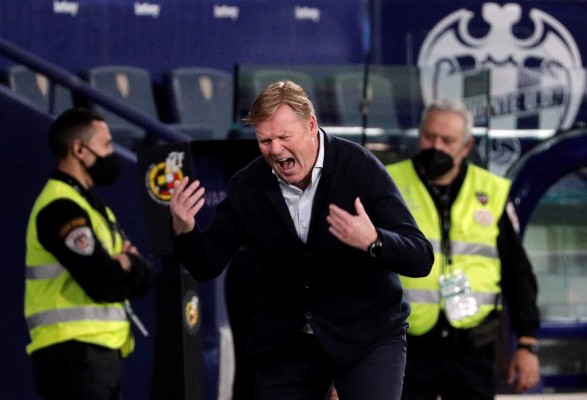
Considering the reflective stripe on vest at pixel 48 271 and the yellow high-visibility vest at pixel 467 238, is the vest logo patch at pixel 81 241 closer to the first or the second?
the reflective stripe on vest at pixel 48 271

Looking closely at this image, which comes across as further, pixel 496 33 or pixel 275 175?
pixel 496 33

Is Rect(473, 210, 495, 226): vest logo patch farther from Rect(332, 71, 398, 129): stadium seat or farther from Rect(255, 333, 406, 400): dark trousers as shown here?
Rect(332, 71, 398, 129): stadium seat

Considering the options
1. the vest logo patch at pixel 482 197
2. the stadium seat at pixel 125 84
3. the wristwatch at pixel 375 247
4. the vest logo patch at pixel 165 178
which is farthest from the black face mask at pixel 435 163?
the stadium seat at pixel 125 84

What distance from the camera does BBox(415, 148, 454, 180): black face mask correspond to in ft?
19.4

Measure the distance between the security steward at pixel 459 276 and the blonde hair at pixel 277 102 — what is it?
5.32 ft

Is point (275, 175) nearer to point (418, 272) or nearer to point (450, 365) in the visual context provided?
point (418, 272)

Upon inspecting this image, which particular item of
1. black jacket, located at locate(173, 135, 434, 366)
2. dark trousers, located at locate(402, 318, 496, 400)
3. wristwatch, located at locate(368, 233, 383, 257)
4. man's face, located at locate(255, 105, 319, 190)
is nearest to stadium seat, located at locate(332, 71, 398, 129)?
dark trousers, located at locate(402, 318, 496, 400)

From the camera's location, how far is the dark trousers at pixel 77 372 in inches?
238

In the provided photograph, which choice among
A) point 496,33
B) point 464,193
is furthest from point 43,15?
point 464,193

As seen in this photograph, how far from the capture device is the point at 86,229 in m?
6.12

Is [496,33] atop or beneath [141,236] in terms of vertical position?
atop

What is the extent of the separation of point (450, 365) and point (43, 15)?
26.0 ft

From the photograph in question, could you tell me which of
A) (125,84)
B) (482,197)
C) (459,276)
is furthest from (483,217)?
(125,84)

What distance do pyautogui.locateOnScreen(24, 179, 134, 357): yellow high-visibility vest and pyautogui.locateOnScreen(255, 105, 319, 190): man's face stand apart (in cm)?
198
